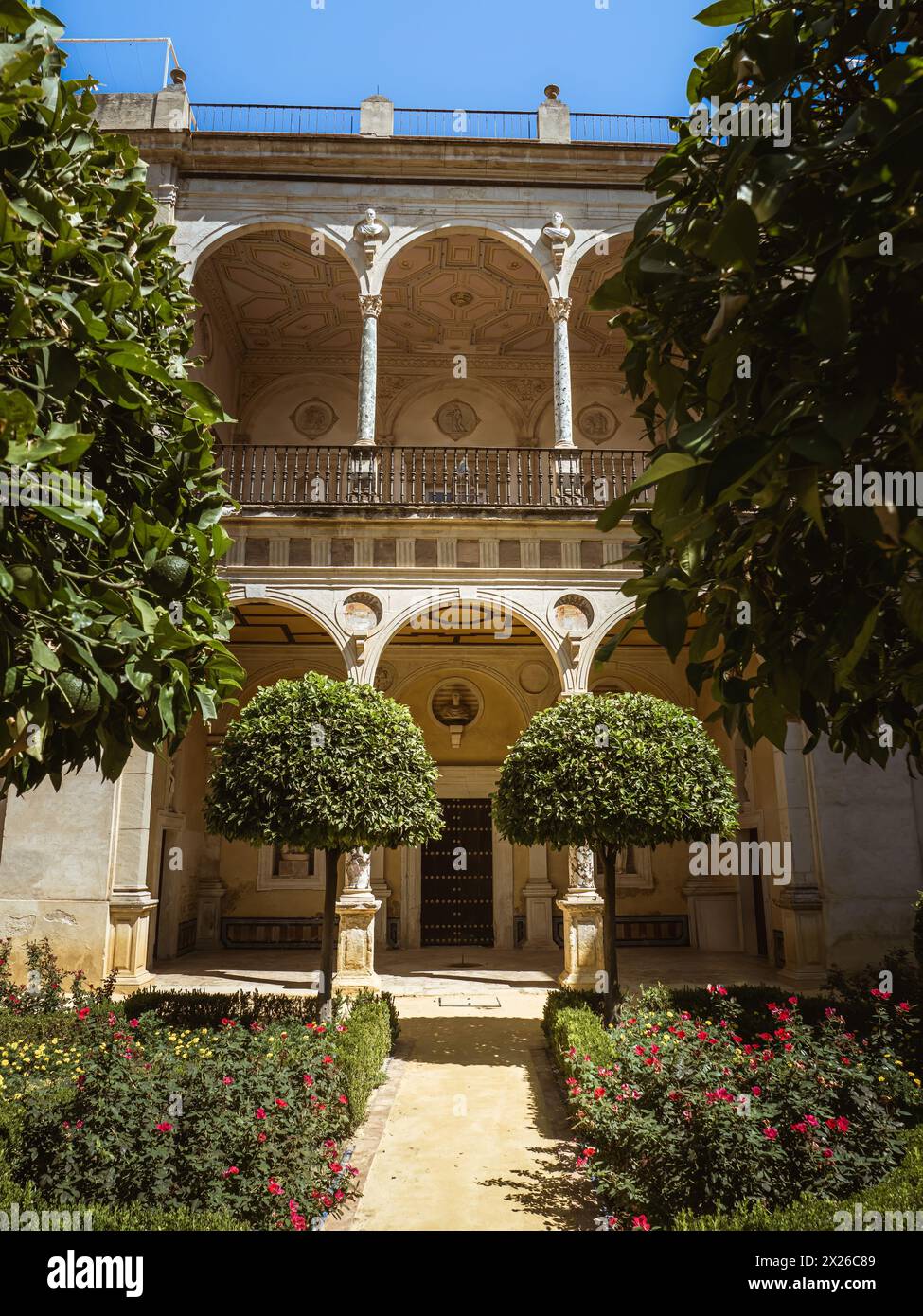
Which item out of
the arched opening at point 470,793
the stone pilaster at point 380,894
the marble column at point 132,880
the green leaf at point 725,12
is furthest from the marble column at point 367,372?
the green leaf at point 725,12

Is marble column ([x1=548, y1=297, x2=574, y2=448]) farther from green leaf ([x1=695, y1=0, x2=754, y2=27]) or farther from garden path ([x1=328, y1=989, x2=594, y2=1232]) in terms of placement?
green leaf ([x1=695, y1=0, x2=754, y2=27])

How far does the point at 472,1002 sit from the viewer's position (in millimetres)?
10625

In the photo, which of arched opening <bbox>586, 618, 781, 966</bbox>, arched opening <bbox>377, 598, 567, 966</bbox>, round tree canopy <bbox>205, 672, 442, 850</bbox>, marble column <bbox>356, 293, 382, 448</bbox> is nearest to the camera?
round tree canopy <bbox>205, 672, 442, 850</bbox>

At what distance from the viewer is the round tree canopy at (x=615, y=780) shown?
776 centimetres

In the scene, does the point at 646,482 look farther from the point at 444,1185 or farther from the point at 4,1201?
the point at 444,1185

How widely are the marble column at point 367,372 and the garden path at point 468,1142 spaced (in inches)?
316

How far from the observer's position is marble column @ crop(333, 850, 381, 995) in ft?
35.8

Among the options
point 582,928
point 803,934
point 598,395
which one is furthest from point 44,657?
point 598,395

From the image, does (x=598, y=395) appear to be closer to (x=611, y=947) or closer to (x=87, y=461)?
(x=611, y=947)

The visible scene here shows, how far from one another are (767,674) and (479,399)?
15.2 meters

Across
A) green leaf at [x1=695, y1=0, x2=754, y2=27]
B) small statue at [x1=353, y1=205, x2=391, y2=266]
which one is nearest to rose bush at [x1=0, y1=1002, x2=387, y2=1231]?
green leaf at [x1=695, y1=0, x2=754, y2=27]

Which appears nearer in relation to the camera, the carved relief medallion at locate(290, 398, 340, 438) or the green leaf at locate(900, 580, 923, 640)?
the green leaf at locate(900, 580, 923, 640)

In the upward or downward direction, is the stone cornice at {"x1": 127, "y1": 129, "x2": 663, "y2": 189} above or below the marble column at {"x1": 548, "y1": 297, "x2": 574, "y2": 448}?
above

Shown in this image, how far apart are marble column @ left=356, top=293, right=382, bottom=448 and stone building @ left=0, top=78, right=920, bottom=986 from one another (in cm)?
4
